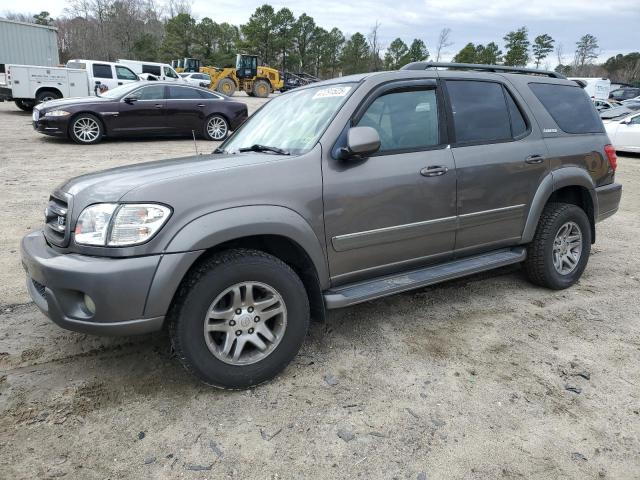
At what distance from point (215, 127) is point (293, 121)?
9903 mm

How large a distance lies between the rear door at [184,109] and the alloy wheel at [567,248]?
10003 mm

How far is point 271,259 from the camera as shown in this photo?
2.75 meters

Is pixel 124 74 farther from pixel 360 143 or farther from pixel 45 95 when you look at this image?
pixel 360 143

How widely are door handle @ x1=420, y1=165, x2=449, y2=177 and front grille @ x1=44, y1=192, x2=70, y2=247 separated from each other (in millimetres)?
2172

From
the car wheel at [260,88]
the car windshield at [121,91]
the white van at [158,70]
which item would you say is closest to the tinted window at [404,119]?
the car windshield at [121,91]

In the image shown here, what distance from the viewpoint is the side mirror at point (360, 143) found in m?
2.86

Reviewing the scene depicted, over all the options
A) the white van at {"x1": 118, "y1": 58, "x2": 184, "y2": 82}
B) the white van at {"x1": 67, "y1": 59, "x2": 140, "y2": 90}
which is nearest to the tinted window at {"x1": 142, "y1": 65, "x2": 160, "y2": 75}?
the white van at {"x1": 118, "y1": 58, "x2": 184, "y2": 82}

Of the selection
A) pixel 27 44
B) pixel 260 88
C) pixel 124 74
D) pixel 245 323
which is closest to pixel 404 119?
pixel 245 323

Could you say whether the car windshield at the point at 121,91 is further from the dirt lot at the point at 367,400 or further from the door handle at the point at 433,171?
the door handle at the point at 433,171

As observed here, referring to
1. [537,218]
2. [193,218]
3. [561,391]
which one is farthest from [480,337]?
[193,218]

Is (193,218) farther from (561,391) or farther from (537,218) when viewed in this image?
(537,218)

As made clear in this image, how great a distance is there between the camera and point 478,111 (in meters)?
3.70

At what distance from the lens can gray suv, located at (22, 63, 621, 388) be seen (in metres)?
2.46

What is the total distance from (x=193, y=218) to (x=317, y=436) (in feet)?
4.15
